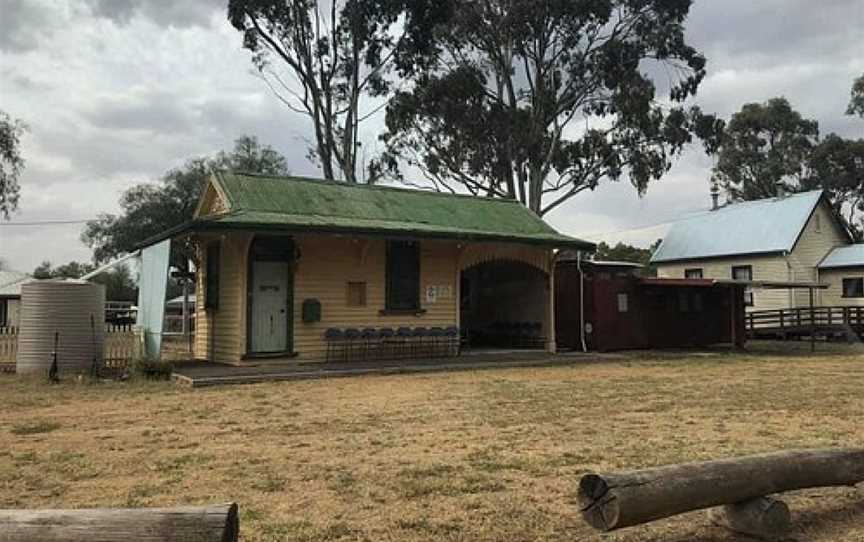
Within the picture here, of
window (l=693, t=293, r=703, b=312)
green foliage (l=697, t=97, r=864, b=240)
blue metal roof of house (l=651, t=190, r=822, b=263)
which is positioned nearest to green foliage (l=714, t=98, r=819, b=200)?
green foliage (l=697, t=97, r=864, b=240)

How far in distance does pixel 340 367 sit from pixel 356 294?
2078mm

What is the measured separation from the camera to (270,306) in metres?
15.3

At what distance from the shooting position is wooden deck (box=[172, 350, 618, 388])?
13.0m

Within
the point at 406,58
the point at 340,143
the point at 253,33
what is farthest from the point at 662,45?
the point at 253,33

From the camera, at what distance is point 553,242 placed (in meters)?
18.6

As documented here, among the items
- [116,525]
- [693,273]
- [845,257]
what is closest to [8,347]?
[116,525]

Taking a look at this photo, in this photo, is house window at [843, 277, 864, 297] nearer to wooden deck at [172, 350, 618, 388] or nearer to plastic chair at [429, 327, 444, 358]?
wooden deck at [172, 350, 618, 388]

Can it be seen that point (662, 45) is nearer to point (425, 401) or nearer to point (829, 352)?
point (829, 352)

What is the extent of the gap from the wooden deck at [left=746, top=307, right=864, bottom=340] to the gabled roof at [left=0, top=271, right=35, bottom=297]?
3166 centimetres

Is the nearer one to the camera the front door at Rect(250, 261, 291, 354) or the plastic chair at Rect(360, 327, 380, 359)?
the front door at Rect(250, 261, 291, 354)

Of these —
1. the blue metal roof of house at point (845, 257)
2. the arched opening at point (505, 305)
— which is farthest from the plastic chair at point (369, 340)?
the blue metal roof of house at point (845, 257)

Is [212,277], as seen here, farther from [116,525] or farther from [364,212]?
[116,525]

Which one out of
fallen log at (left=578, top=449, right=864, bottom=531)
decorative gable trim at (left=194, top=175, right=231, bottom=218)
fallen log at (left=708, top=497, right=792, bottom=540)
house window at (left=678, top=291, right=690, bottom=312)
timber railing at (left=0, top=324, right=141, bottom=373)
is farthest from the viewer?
house window at (left=678, top=291, right=690, bottom=312)

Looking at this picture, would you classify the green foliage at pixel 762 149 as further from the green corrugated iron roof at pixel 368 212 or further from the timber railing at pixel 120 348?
the timber railing at pixel 120 348
